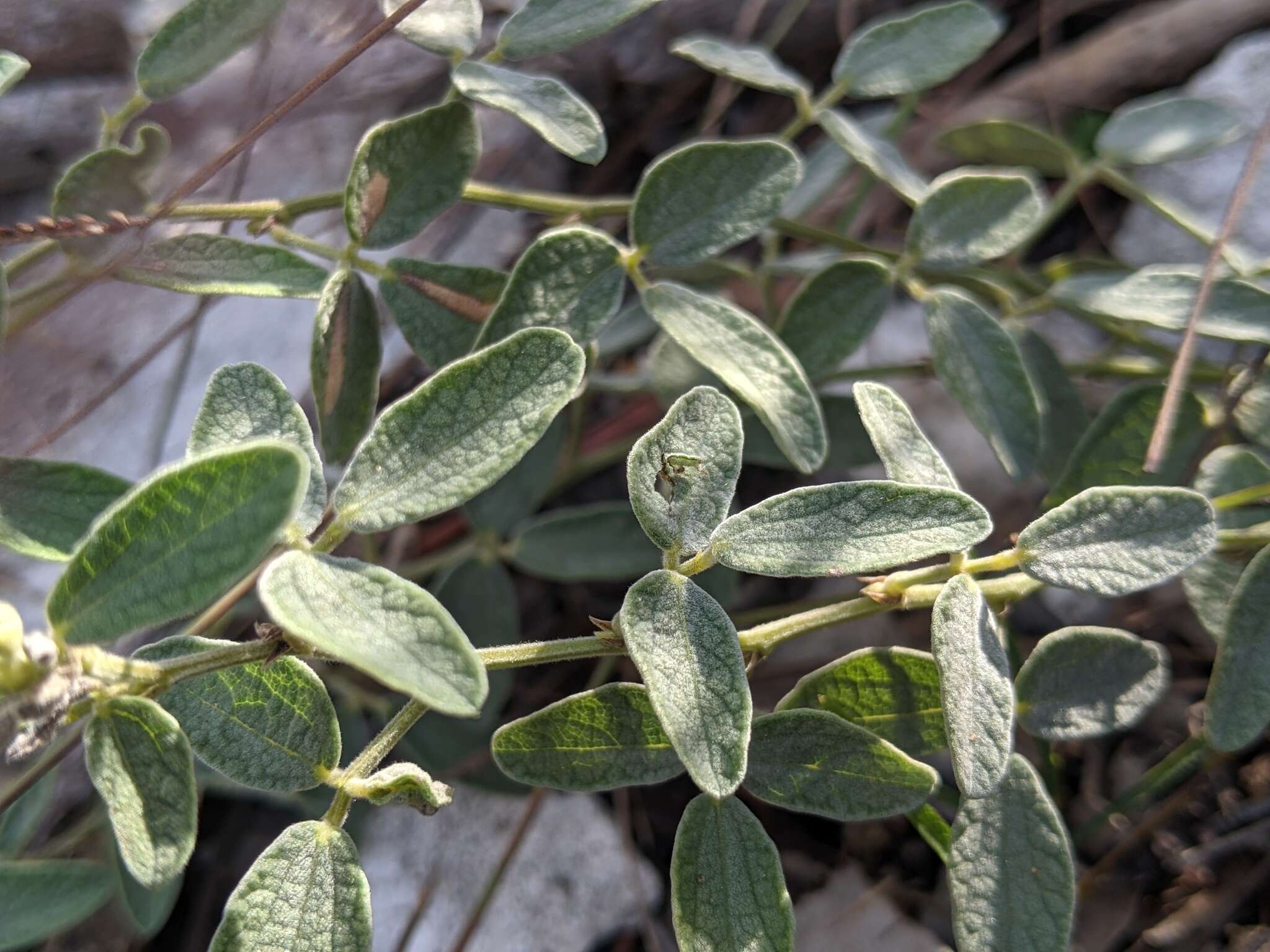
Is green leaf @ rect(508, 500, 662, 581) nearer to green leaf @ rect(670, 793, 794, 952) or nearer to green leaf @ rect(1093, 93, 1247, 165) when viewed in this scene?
green leaf @ rect(670, 793, 794, 952)

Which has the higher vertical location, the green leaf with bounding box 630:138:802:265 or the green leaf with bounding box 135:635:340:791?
the green leaf with bounding box 630:138:802:265

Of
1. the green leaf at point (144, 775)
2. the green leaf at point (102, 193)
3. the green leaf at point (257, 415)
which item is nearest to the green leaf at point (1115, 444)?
the green leaf at point (257, 415)

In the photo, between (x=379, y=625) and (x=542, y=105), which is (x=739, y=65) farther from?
(x=379, y=625)

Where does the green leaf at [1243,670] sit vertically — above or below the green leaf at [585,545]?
above

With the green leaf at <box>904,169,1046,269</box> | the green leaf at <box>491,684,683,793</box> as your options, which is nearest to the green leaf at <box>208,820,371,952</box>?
the green leaf at <box>491,684,683,793</box>

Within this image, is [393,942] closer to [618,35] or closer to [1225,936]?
[1225,936]

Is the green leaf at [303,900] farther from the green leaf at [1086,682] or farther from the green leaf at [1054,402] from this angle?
the green leaf at [1054,402]
